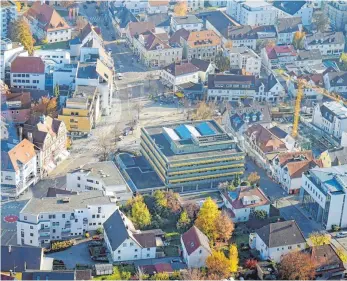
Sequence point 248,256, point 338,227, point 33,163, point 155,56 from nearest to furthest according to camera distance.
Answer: point 248,256, point 338,227, point 33,163, point 155,56

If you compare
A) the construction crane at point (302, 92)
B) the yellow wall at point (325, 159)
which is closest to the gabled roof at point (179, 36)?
the construction crane at point (302, 92)

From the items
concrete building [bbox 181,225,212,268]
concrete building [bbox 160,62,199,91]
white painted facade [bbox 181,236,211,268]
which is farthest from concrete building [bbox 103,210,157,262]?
concrete building [bbox 160,62,199,91]

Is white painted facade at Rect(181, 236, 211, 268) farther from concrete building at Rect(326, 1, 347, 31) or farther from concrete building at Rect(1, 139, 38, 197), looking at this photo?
concrete building at Rect(326, 1, 347, 31)

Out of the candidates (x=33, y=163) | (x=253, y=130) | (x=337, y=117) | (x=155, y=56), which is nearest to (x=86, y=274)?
(x=33, y=163)

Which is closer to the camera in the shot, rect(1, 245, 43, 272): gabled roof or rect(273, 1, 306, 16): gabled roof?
rect(1, 245, 43, 272): gabled roof

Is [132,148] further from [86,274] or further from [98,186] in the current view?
[86,274]

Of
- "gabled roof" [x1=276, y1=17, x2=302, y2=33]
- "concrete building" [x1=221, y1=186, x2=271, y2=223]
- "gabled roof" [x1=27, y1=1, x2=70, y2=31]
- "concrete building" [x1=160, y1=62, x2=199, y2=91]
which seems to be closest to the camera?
"concrete building" [x1=221, y1=186, x2=271, y2=223]

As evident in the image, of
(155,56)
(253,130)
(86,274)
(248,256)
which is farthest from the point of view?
(155,56)
